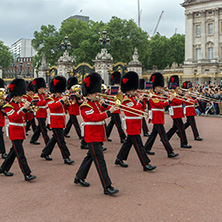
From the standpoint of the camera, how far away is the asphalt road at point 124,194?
3.88 meters

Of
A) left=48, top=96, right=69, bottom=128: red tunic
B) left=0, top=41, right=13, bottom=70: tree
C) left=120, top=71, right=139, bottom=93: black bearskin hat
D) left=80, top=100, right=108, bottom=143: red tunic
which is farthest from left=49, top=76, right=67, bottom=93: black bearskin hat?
left=0, top=41, right=13, bottom=70: tree

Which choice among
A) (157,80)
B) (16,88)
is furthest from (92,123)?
(157,80)

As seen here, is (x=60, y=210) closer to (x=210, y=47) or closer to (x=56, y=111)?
(x=56, y=111)

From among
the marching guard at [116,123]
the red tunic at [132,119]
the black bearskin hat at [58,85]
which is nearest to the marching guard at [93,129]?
the red tunic at [132,119]

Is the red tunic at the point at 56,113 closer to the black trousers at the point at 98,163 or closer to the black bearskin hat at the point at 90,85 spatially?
the black bearskin hat at the point at 90,85

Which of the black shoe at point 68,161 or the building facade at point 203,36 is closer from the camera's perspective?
the black shoe at point 68,161

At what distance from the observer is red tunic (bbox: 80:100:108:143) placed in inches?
186

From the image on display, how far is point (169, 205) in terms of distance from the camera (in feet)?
13.7

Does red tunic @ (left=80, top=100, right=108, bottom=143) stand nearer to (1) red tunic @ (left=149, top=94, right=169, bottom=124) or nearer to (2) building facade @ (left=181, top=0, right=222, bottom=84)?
(1) red tunic @ (left=149, top=94, right=169, bottom=124)

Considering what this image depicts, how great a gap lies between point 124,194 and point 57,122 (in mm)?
2567

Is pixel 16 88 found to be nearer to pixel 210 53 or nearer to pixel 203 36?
pixel 210 53

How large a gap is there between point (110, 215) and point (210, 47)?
44745 millimetres

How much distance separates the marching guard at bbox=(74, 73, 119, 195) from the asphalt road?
0.25 meters

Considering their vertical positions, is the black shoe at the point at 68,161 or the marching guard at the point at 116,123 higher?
the marching guard at the point at 116,123
